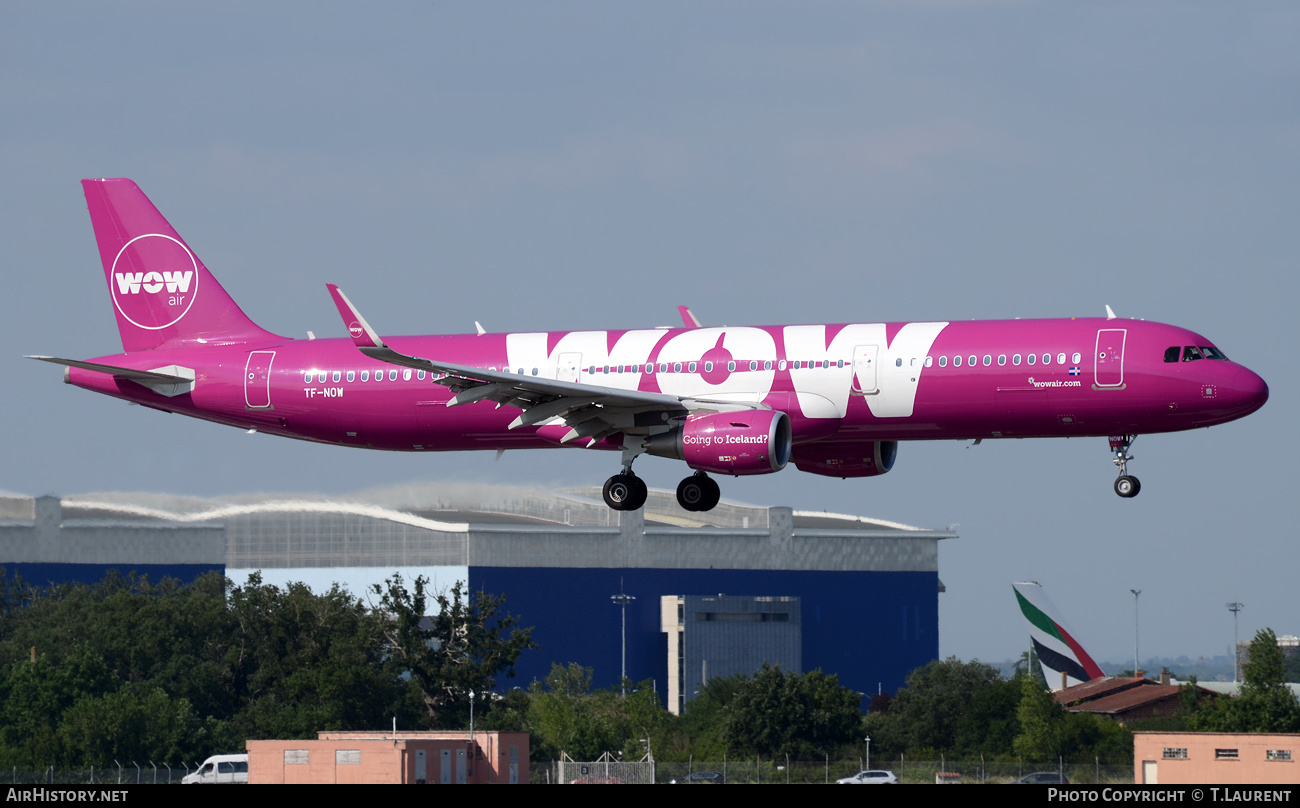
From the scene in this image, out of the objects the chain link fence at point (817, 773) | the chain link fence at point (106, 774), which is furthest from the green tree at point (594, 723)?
the chain link fence at point (106, 774)

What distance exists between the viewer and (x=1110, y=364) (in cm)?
4203

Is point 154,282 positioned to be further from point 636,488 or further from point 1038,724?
point 1038,724

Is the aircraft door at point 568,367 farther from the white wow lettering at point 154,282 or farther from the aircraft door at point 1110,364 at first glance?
the white wow lettering at point 154,282

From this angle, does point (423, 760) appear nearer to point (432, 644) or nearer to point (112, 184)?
point (112, 184)

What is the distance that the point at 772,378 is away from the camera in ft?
146

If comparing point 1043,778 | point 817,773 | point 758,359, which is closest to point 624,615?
point 817,773

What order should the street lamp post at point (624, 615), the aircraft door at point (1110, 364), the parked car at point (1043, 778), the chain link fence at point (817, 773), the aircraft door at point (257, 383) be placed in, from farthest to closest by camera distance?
the street lamp post at point (624, 615) < the chain link fence at point (817, 773) < the parked car at point (1043, 778) < the aircraft door at point (257, 383) < the aircraft door at point (1110, 364)

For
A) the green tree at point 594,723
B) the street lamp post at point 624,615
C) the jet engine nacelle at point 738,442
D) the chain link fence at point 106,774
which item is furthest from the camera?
the street lamp post at point 624,615

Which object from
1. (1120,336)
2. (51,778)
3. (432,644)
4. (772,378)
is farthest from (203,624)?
(1120,336)

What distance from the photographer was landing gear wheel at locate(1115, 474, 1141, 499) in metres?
43.7

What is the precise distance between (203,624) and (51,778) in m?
37.0

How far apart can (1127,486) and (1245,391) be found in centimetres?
386

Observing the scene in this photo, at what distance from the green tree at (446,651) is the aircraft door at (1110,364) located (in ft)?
188

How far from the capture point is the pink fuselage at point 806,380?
42156mm
